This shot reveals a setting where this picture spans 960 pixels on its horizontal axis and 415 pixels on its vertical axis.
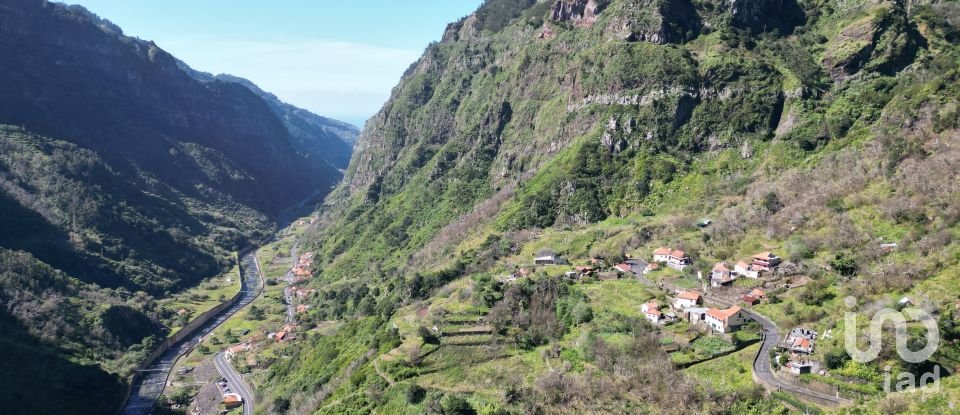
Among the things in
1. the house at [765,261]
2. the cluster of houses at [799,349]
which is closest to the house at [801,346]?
the cluster of houses at [799,349]

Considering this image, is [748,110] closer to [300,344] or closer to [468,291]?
[468,291]

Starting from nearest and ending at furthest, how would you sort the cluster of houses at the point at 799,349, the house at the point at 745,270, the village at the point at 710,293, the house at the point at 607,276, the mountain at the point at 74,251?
the cluster of houses at the point at 799,349 → the village at the point at 710,293 → the house at the point at 745,270 → the house at the point at 607,276 → the mountain at the point at 74,251

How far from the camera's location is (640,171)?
10388 cm

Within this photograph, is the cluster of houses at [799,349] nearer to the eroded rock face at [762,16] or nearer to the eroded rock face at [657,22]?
the eroded rock face at [657,22]

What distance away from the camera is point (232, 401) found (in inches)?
3169

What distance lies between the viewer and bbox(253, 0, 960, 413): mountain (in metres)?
44.0

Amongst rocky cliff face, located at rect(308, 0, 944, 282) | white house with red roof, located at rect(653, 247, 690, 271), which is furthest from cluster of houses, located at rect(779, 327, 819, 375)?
rocky cliff face, located at rect(308, 0, 944, 282)

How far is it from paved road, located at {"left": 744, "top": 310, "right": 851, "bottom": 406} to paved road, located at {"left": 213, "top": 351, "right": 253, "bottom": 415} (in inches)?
2555

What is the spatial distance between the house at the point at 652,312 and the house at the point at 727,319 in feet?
14.1

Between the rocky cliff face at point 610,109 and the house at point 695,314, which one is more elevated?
the rocky cliff face at point 610,109

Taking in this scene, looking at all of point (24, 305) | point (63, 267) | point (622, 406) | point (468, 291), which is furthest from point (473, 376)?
point (63, 267)

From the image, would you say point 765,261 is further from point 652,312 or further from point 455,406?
point 455,406

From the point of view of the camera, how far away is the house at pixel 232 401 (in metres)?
79.6

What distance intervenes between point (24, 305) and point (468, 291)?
81.3m
